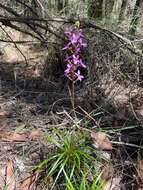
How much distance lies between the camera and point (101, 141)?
3404mm

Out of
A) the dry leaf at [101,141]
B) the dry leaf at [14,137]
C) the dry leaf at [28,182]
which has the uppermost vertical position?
the dry leaf at [101,141]

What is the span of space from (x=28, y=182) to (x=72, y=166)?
1.32ft

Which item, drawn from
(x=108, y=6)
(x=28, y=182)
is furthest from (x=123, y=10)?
(x=28, y=182)

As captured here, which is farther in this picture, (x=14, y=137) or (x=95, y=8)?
(x=95, y=8)

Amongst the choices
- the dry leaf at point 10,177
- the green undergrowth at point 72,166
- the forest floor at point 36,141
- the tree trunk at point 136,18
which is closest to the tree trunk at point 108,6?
the tree trunk at point 136,18

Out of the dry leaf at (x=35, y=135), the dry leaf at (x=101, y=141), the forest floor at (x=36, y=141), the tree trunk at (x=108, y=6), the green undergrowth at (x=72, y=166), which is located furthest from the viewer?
the tree trunk at (x=108, y=6)

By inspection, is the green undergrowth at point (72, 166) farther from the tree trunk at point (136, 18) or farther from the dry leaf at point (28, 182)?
the tree trunk at point (136, 18)

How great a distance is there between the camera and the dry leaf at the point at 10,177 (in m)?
3.13

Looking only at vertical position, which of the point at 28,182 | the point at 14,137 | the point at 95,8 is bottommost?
the point at 28,182

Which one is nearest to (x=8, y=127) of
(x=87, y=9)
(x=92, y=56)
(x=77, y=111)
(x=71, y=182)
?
(x=77, y=111)

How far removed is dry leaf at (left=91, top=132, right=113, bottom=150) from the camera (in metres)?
3.37

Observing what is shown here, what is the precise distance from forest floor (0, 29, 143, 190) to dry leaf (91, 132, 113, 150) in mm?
19

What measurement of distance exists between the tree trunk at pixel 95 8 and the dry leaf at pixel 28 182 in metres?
3.72

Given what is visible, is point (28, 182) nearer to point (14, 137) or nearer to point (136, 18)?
point (14, 137)
